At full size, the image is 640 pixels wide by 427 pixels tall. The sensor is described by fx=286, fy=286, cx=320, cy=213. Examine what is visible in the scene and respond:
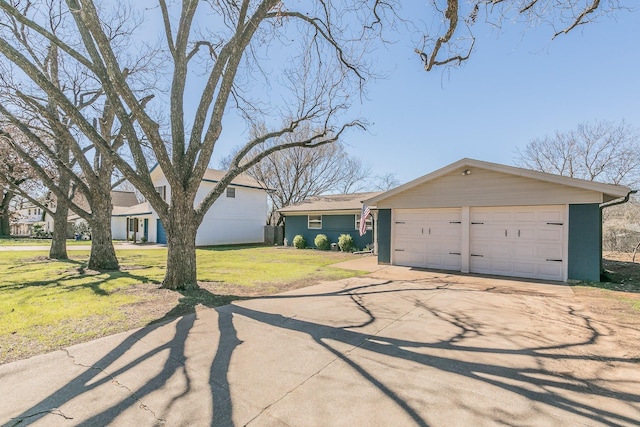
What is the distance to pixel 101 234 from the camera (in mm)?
9406

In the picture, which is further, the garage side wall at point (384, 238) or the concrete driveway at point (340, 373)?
the garage side wall at point (384, 238)

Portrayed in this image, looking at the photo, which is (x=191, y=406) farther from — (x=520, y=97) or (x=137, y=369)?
(x=520, y=97)

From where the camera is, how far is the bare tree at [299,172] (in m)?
24.7

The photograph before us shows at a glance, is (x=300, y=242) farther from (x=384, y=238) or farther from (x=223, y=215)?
(x=384, y=238)

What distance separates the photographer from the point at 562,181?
786 centimetres

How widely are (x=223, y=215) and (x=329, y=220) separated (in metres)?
7.86

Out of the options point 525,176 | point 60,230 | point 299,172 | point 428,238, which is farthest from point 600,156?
point 60,230

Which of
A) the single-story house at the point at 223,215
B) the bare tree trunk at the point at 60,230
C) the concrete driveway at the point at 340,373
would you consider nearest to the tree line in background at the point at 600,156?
the concrete driveway at the point at 340,373

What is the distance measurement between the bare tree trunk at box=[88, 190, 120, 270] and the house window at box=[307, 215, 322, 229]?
11.4m

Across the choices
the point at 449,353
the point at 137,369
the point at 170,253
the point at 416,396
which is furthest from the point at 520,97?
the point at 137,369

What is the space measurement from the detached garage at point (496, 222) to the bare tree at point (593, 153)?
1519cm

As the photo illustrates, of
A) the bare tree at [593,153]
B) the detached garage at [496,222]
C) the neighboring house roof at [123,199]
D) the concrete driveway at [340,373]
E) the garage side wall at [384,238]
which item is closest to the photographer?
the concrete driveway at [340,373]

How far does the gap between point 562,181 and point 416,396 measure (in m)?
8.22

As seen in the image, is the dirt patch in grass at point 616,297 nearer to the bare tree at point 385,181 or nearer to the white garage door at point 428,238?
the white garage door at point 428,238
